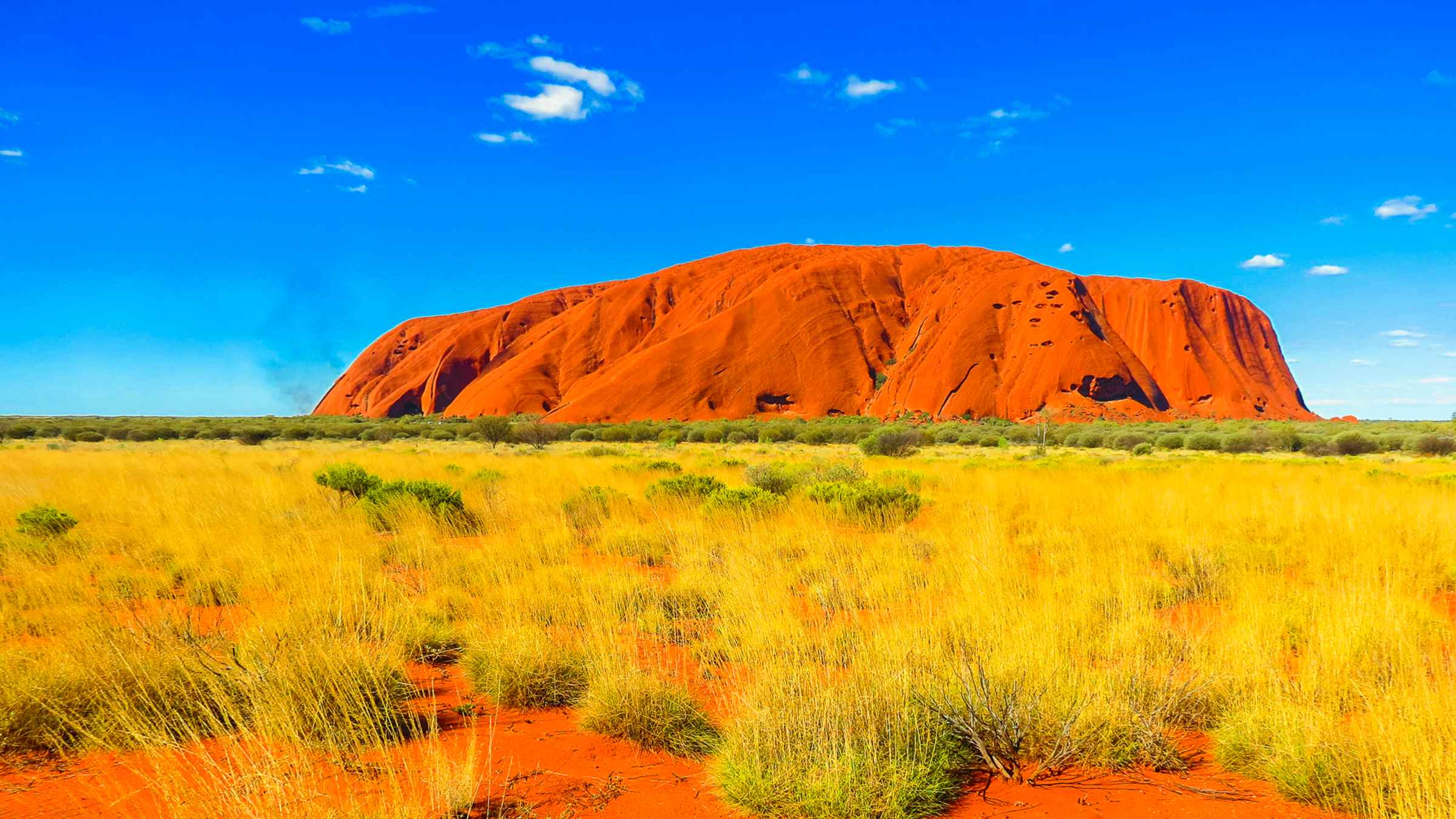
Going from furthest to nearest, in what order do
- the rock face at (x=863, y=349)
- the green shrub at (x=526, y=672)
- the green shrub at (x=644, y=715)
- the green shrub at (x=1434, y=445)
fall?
the rock face at (x=863, y=349)
the green shrub at (x=1434, y=445)
the green shrub at (x=526, y=672)
the green shrub at (x=644, y=715)

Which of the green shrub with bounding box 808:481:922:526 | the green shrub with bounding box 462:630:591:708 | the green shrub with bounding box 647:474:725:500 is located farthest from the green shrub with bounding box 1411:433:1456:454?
the green shrub with bounding box 462:630:591:708

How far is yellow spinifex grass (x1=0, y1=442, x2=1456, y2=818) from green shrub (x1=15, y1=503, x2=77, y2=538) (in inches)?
9.5

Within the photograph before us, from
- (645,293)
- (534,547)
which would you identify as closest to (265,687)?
(534,547)

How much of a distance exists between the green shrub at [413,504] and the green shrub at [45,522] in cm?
301

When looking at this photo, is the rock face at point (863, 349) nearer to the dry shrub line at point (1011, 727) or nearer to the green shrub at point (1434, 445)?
the green shrub at point (1434, 445)

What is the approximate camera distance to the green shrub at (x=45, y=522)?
7535 millimetres

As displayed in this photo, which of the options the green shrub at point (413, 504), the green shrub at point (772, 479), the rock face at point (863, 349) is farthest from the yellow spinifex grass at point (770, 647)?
the rock face at point (863, 349)

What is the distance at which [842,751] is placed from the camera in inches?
113

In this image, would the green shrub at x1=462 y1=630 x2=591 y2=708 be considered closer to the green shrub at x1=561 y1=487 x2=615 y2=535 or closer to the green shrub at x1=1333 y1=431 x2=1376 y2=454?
the green shrub at x1=561 y1=487 x2=615 y2=535

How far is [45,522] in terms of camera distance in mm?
7641

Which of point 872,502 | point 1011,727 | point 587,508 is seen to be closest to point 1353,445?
point 872,502

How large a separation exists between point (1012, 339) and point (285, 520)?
6742 cm

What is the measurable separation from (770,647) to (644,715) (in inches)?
31.7

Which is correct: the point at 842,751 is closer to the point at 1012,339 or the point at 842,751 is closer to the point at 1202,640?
the point at 1202,640
